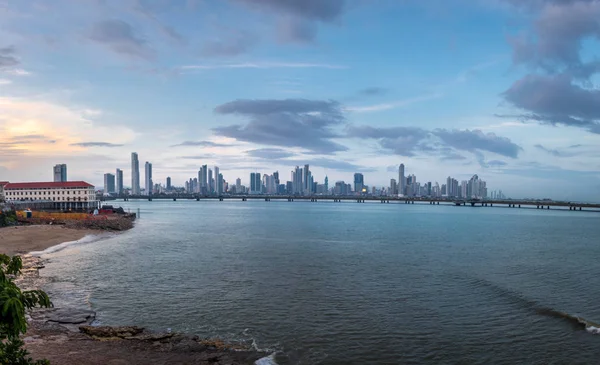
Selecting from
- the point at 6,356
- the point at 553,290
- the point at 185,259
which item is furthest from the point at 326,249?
the point at 6,356

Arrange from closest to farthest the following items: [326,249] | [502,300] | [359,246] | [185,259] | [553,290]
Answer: [502,300] → [553,290] → [185,259] → [326,249] → [359,246]

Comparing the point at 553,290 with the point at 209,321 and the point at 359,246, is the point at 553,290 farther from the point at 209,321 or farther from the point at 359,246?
the point at 359,246

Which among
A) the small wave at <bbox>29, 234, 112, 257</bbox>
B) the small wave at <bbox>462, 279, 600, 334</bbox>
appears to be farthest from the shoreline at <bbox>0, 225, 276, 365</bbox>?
the small wave at <bbox>29, 234, 112, 257</bbox>

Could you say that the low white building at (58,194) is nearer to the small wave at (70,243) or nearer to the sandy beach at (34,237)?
the sandy beach at (34,237)

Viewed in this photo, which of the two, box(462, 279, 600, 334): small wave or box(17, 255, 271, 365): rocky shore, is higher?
box(17, 255, 271, 365): rocky shore

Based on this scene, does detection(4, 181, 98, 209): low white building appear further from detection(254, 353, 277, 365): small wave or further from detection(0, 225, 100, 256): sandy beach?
detection(254, 353, 277, 365): small wave

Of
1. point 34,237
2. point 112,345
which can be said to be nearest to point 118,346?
point 112,345
